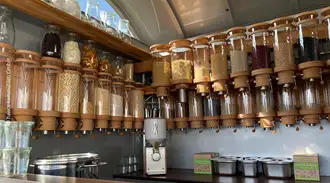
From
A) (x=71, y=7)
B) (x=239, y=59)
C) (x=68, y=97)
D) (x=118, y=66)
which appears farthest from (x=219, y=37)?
(x=68, y=97)

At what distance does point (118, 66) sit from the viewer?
105 inches

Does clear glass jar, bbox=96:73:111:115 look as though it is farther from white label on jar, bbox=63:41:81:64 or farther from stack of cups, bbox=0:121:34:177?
stack of cups, bbox=0:121:34:177

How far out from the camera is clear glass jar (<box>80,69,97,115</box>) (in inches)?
83.4

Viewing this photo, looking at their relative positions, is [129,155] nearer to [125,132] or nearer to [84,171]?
[125,132]

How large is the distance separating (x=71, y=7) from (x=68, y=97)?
66 cm

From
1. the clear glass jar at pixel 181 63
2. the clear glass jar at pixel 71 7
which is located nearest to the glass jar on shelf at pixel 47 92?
the clear glass jar at pixel 71 7

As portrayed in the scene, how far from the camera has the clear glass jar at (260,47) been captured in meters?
2.16

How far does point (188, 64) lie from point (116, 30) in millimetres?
736

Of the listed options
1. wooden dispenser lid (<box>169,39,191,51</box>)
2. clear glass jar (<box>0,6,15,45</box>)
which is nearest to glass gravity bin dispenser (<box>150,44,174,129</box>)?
wooden dispenser lid (<box>169,39,191,51</box>)

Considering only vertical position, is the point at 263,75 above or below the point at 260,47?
below

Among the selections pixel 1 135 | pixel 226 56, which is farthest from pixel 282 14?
pixel 1 135

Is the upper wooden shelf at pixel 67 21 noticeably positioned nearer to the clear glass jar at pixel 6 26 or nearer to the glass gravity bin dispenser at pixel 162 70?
the clear glass jar at pixel 6 26

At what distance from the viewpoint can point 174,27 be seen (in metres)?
3.14

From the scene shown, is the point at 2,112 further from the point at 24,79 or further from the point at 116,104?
the point at 116,104
